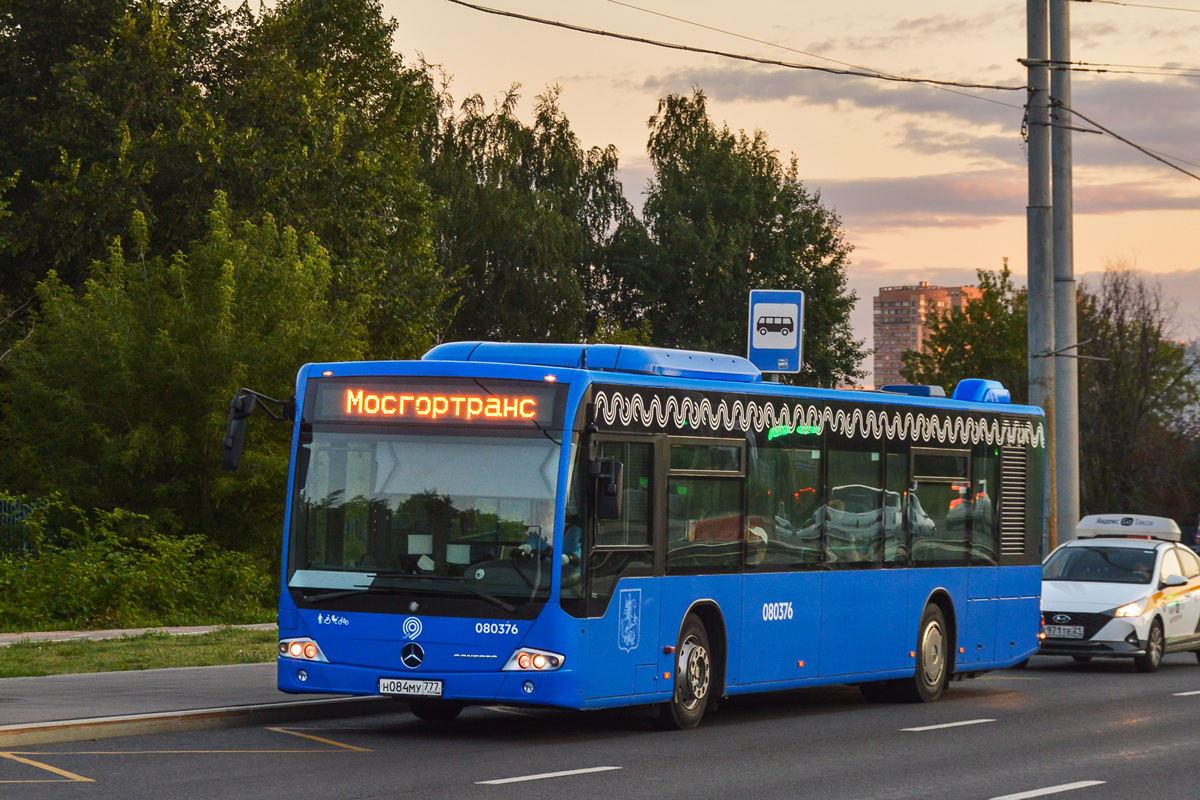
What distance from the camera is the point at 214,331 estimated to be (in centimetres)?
2508

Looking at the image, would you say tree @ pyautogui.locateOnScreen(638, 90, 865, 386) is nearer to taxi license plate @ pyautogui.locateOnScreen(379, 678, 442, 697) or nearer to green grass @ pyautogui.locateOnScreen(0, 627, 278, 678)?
green grass @ pyautogui.locateOnScreen(0, 627, 278, 678)

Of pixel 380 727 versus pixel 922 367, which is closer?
pixel 380 727

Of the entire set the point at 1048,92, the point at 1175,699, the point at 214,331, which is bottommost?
the point at 1175,699

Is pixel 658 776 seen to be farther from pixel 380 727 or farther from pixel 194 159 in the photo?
pixel 194 159

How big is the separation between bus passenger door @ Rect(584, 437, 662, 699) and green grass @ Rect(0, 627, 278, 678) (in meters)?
5.68

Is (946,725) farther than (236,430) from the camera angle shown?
Yes

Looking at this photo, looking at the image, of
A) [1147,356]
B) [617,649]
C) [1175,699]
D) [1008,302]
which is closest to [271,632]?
[617,649]

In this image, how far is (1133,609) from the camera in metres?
21.0

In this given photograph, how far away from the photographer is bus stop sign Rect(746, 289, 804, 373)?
16.6 m

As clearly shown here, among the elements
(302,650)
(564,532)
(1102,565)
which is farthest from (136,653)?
(1102,565)

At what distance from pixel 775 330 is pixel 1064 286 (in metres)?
11.5

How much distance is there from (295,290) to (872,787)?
17728mm

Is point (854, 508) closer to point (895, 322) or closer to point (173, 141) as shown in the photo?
point (173, 141)

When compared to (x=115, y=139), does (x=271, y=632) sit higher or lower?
lower
